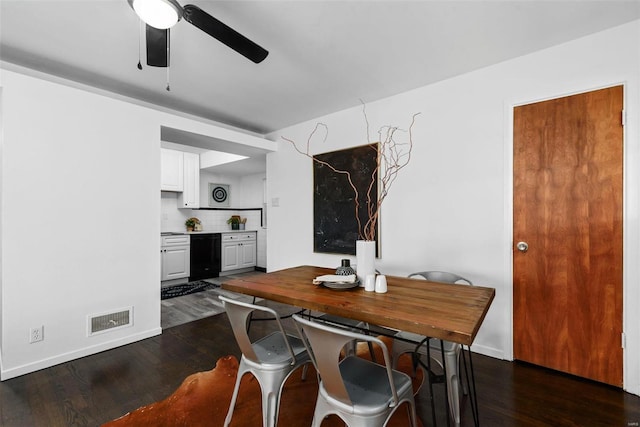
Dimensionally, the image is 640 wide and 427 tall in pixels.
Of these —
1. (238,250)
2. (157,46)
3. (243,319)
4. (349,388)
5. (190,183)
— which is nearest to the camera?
(349,388)

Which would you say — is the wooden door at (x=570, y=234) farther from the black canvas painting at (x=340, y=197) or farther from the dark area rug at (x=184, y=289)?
the dark area rug at (x=184, y=289)

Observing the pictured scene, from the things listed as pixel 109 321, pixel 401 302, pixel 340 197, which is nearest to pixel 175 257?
pixel 109 321

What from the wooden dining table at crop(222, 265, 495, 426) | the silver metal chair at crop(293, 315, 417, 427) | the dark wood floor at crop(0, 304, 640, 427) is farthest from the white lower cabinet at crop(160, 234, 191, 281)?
the silver metal chair at crop(293, 315, 417, 427)

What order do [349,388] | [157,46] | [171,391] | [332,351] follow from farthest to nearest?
[171,391]
[157,46]
[349,388]
[332,351]

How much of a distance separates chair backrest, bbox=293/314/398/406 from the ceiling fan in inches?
61.3

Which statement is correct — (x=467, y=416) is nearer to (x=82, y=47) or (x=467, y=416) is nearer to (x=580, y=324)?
(x=580, y=324)

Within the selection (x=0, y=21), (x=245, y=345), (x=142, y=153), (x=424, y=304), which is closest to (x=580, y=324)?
(x=424, y=304)

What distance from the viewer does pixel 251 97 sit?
3.17 m

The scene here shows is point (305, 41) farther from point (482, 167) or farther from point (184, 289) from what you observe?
point (184, 289)

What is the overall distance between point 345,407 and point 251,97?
9.70 feet

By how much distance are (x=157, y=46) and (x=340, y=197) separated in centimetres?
228

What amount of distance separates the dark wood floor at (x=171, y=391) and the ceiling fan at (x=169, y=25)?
7.16ft

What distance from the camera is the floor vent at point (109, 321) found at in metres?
2.53

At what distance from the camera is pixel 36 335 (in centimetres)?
225
